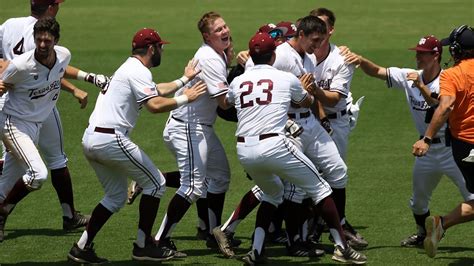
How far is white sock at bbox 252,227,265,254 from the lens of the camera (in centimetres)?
930

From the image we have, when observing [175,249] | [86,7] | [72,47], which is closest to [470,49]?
[175,249]

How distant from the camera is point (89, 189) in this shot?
41.0 ft

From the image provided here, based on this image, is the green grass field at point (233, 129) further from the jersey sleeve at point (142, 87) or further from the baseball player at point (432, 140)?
the jersey sleeve at point (142, 87)

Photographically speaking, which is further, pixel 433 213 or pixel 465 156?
pixel 433 213

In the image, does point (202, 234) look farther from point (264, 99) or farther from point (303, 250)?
point (264, 99)

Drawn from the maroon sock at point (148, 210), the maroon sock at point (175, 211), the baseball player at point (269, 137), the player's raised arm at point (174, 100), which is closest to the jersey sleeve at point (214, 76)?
the player's raised arm at point (174, 100)

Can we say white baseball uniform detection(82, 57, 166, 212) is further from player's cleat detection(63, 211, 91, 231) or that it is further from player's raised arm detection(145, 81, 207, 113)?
player's cleat detection(63, 211, 91, 231)

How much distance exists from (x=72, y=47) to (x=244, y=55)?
1272 centimetres

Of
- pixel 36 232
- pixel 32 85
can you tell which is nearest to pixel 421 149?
pixel 32 85

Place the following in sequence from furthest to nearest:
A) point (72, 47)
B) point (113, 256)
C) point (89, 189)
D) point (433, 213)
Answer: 1. point (72, 47)
2. point (89, 189)
3. point (433, 213)
4. point (113, 256)

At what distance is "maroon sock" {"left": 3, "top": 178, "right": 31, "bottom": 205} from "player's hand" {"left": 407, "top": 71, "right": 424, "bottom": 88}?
394 centimetres

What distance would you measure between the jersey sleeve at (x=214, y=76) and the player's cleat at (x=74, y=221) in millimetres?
2115

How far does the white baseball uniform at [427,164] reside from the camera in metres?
10.0

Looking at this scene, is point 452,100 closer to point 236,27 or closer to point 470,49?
point 470,49
